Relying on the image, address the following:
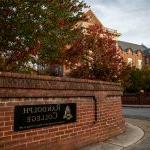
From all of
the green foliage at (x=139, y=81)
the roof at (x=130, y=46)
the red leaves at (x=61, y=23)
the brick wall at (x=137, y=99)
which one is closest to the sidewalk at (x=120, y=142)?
the red leaves at (x=61, y=23)

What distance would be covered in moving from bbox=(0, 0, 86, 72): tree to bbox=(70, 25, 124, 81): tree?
9683 millimetres

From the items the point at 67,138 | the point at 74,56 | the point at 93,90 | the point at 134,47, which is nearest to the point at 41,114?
the point at 67,138

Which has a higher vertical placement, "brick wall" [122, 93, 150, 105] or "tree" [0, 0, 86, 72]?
"tree" [0, 0, 86, 72]

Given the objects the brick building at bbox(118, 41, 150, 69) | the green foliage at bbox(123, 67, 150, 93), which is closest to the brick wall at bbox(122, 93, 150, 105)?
the green foliage at bbox(123, 67, 150, 93)

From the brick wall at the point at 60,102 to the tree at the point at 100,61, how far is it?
1035 centimetres

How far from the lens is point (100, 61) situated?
23.7m

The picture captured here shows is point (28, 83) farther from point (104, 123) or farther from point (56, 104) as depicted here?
point (104, 123)

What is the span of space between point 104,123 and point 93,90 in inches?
50.4

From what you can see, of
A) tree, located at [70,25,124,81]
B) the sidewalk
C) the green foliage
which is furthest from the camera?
the green foliage

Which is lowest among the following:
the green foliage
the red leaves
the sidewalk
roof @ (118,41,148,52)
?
the sidewalk

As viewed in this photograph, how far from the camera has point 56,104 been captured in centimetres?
858

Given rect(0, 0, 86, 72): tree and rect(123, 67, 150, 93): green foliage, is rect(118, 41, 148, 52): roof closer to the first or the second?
rect(123, 67, 150, 93): green foliage

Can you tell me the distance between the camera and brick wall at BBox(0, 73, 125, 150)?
7.18m

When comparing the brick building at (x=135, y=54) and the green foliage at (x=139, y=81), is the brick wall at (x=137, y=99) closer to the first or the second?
the green foliage at (x=139, y=81)
